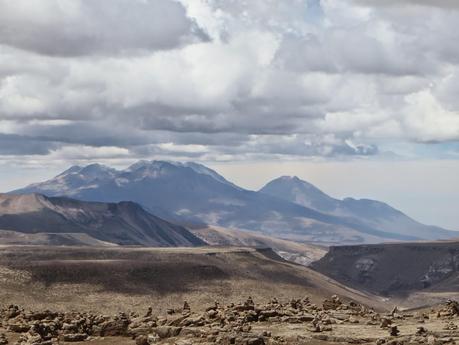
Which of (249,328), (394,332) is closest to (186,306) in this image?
(249,328)

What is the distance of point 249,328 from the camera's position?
45750 mm

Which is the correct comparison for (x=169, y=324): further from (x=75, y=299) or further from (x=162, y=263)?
(x=162, y=263)

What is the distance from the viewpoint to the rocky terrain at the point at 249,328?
139ft

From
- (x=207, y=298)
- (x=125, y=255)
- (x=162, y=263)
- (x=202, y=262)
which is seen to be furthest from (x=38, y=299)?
(x=125, y=255)

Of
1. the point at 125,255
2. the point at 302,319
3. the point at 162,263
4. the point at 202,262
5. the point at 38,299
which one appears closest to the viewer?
the point at 302,319

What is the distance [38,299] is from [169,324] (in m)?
76.6

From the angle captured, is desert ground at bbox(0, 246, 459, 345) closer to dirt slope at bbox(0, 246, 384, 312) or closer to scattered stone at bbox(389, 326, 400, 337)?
scattered stone at bbox(389, 326, 400, 337)

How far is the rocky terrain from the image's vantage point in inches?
1671

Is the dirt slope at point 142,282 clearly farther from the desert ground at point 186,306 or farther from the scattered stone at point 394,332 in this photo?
the scattered stone at point 394,332

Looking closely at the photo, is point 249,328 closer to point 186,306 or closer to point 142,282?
point 186,306

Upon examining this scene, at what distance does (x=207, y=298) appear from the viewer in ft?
453

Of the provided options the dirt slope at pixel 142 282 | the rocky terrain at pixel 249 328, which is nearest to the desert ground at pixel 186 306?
the rocky terrain at pixel 249 328

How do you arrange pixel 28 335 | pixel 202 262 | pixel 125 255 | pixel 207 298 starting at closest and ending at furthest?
pixel 28 335, pixel 207 298, pixel 202 262, pixel 125 255

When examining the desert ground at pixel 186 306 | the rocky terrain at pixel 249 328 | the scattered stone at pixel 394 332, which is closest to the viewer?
the rocky terrain at pixel 249 328
